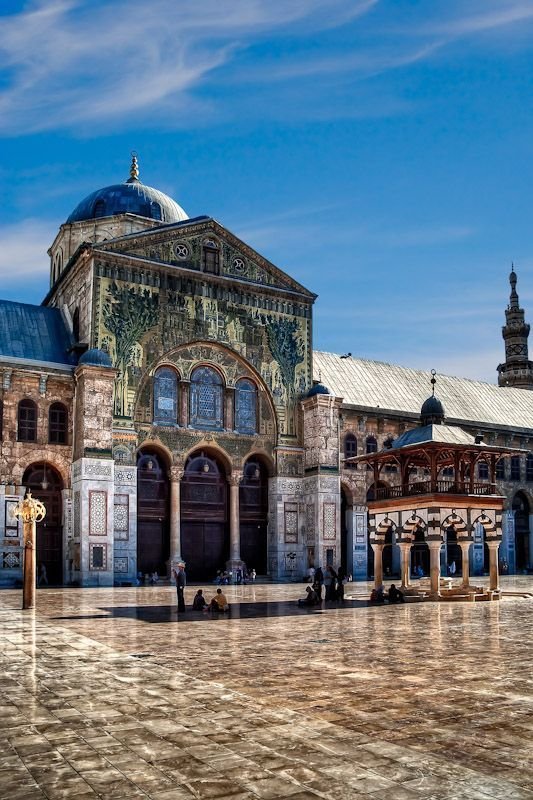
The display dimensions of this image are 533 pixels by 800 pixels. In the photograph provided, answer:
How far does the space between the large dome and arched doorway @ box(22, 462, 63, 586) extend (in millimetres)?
17464

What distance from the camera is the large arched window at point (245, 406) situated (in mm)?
39719

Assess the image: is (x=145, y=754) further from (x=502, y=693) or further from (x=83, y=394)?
(x=83, y=394)

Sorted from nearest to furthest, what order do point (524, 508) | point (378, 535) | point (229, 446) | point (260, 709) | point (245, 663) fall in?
point (260, 709)
point (245, 663)
point (378, 535)
point (229, 446)
point (524, 508)

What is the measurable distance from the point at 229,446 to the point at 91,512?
786 centimetres

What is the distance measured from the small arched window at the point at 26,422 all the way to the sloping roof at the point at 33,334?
220 cm

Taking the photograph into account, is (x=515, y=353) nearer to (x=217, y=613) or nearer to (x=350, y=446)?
(x=350, y=446)

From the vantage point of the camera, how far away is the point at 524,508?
52875 millimetres

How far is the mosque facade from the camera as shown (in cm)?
3484

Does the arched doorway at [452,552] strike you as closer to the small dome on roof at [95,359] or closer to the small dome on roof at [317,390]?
the small dome on roof at [317,390]

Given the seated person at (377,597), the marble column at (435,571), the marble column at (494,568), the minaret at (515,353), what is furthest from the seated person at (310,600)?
the minaret at (515,353)

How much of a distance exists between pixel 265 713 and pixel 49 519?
93.2ft

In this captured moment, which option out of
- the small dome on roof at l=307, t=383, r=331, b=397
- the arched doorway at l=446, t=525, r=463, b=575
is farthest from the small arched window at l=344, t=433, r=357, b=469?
the arched doorway at l=446, t=525, r=463, b=575

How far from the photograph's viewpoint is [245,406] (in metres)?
40.0

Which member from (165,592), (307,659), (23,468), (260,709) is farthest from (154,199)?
(260,709)
